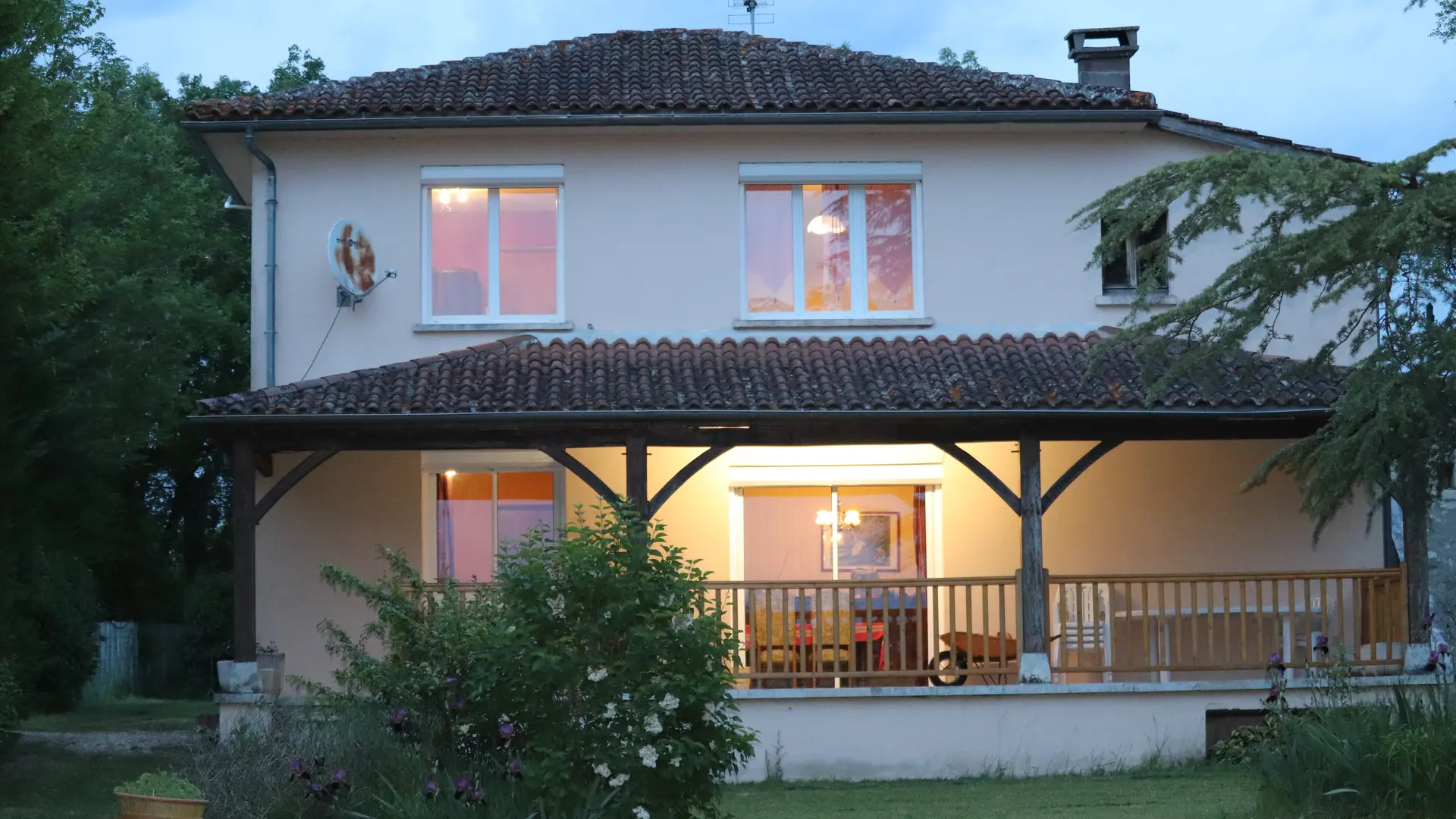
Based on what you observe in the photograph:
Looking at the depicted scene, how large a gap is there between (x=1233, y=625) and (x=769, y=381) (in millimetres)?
5052

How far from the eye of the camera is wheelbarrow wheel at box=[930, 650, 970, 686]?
533 inches

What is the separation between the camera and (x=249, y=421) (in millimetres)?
13234

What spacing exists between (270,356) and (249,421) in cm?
241

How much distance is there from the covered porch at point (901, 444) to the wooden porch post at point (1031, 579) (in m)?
0.02

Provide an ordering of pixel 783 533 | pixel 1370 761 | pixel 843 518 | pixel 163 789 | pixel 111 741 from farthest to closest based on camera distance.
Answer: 1. pixel 111 741
2. pixel 843 518
3. pixel 783 533
4. pixel 1370 761
5. pixel 163 789

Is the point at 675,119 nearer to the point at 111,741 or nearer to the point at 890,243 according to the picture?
the point at 890,243

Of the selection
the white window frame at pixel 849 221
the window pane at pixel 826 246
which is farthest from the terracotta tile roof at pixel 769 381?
the window pane at pixel 826 246

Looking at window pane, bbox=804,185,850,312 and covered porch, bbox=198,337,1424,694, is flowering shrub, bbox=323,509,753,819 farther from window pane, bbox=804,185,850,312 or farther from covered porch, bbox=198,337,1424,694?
window pane, bbox=804,185,850,312

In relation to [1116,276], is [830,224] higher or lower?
higher

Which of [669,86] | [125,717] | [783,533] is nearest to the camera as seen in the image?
[669,86]

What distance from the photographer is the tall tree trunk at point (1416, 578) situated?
13.4 metres

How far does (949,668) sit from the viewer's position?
44.8 ft

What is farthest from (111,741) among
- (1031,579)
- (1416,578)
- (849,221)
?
(1416,578)

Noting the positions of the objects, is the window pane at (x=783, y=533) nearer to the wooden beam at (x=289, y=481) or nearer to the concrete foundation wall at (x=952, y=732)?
the concrete foundation wall at (x=952, y=732)
